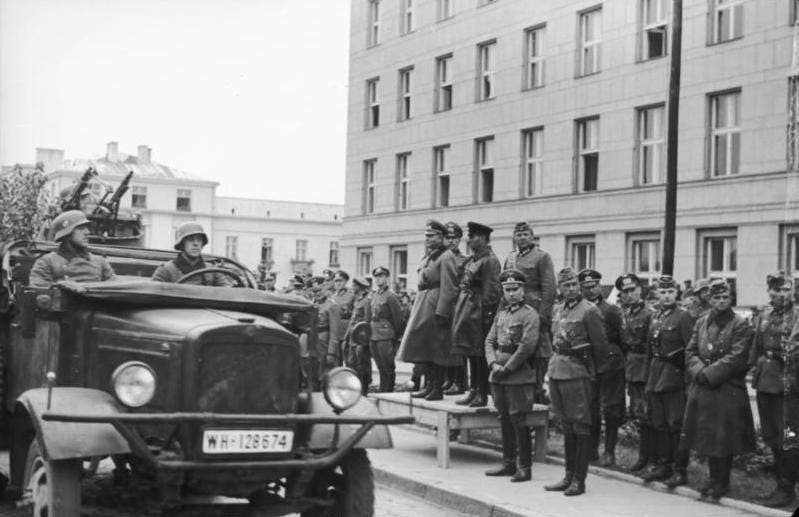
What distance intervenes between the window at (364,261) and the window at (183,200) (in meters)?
17.8

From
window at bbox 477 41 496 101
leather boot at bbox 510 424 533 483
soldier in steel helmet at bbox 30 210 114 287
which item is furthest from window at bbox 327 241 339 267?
soldier in steel helmet at bbox 30 210 114 287

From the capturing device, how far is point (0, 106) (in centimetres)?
736

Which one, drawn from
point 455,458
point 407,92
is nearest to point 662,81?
point 407,92

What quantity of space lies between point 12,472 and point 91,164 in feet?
22.6

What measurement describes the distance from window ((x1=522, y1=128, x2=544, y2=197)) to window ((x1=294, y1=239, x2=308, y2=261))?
56.5 feet

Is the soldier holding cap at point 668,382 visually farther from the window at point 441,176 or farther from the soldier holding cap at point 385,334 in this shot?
the window at point 441,176

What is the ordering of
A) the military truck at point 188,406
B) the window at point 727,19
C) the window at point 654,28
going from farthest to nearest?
the window at point 654,28
the window at point 727,19
the military truck at point 188,406

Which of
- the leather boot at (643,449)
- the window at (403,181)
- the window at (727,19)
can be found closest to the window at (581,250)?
the window at (727,19)

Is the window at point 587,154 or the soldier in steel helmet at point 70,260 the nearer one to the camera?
the soldier in steel helmet at point 70,260

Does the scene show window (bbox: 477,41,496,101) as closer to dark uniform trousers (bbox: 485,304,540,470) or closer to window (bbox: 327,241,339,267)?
dark uniform trousers (bbox: 485,304,540,470)

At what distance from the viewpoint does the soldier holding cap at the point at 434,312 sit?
10.9 m

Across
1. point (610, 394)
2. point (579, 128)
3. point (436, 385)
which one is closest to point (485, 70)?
point (579, 128)

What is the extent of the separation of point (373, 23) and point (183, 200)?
54.7 ft

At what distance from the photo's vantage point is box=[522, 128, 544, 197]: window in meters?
27.3
